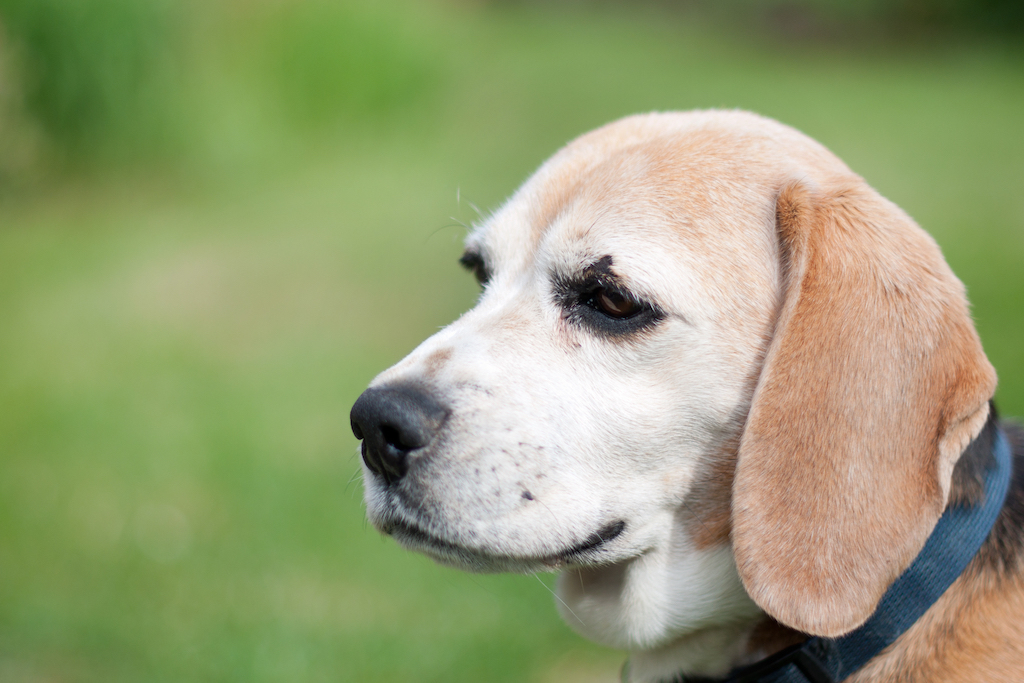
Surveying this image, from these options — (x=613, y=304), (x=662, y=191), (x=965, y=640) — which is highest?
(x=662, y=191)

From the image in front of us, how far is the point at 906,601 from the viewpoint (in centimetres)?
215

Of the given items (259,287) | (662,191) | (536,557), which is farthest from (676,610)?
(259,287)

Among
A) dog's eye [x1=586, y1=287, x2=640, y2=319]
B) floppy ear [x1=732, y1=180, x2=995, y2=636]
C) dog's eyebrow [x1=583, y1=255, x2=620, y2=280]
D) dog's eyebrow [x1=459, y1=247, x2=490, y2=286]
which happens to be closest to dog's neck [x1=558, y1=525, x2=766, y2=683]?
floppy ear [x1=732, y1=180, x2=995, y2=636]

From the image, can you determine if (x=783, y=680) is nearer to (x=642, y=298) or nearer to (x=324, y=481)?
(x=642, y=298)

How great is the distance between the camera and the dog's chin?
235 cm

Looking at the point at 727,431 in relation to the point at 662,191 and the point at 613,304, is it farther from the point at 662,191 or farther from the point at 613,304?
the point at 662,191

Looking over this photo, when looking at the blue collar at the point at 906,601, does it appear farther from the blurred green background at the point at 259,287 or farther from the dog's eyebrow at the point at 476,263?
the blurred green background at the point at 259,287

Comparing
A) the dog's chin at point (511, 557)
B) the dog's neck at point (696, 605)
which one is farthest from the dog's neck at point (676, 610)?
the dog's chin at point (511, 557)

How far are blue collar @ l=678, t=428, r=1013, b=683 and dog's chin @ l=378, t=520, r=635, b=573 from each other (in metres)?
0.52

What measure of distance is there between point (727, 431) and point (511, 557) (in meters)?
0.71

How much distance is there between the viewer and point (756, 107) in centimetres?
1878

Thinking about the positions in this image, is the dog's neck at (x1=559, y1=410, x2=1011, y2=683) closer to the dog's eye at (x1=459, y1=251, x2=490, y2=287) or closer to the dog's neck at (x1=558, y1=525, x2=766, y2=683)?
the dog's neck at (x1=558, y1=525, x2=766, y2=683)

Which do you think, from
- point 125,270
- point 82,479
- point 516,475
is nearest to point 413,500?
point 516,475

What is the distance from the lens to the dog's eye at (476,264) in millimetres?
3089
